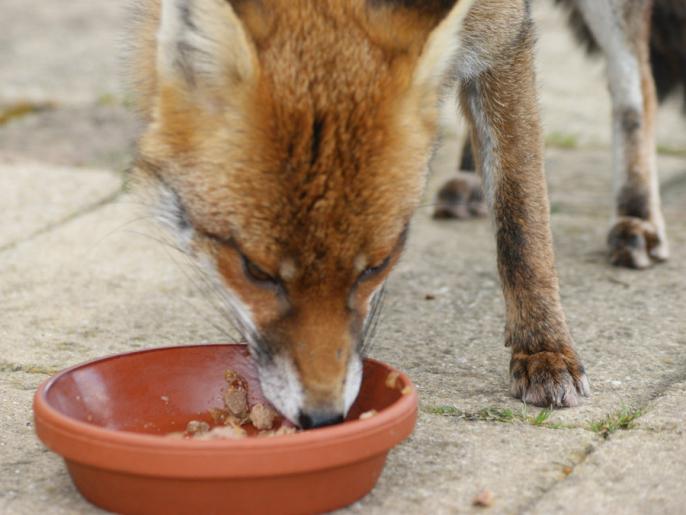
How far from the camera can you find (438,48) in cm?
338

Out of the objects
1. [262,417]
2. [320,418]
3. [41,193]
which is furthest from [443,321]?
[41,193]

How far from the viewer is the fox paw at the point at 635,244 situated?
5461 mm

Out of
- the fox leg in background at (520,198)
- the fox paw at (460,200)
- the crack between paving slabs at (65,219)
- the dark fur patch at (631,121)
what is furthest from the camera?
the fox paw at (460,200)

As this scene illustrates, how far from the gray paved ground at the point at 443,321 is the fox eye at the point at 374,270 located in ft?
1.79

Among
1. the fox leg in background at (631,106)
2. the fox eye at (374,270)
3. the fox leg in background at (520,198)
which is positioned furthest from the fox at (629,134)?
the fox eye at (374,270)

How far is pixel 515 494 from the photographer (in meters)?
3.18

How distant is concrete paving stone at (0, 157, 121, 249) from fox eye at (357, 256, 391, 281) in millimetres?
2902

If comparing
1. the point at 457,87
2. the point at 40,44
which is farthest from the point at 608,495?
the point at 40,44

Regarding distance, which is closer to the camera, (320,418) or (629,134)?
(320,418)

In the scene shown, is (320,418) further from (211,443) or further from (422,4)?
(422,4)

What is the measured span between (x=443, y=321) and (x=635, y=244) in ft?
3.93

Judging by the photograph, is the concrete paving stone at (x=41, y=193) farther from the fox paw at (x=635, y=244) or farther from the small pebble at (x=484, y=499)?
the small pebble at (x=484, y=499)

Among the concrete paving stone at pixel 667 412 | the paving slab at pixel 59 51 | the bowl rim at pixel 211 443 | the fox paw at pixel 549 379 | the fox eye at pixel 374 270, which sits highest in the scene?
the fox eye at pixel 374 270

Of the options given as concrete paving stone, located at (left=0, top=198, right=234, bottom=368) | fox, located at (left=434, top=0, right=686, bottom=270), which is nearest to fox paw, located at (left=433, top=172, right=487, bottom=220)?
fox, located at (left=434, top=0, right=686, bottom=270)
